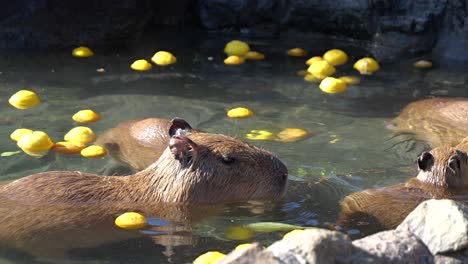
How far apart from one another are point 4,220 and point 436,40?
6677 millimetres

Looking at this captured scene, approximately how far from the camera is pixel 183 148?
22.3 feet

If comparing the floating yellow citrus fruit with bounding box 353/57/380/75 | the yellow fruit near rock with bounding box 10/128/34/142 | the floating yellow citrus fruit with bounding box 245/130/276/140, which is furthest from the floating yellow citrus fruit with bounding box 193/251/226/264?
the floating yellow citrus fruit with bounding box 353/57/380/75

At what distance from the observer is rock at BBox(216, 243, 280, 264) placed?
423cm

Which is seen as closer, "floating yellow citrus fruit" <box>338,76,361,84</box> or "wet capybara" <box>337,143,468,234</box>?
"wet capybara" <box>337,143,468,234</box>

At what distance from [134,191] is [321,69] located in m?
3.80

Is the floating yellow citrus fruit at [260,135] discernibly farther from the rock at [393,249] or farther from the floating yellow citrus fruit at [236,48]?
the rock at [393,249]

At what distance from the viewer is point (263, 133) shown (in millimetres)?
8547

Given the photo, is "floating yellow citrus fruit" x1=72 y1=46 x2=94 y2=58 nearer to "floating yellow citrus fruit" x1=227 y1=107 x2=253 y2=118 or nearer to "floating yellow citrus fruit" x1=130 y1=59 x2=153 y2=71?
"floating yellow citrus fruit" x1=130 y1=59 x2=153 y2=71

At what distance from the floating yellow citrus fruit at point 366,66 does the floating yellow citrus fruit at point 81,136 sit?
357 cm

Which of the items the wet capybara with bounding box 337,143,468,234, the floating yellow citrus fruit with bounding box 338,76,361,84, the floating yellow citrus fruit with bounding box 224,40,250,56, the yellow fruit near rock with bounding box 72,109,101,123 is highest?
the floating yellow citrus fruit with bounding box 224,40,250,56

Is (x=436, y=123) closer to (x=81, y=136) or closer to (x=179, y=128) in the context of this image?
(x=179, y=128)

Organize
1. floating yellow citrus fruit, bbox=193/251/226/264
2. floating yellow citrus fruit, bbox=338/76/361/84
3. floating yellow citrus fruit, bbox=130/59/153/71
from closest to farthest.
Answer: floating yellow citrus fruit, bbox=193/251/226/264 → floating yellow citrus fruit, bbox=338/76/361/84 → floating yellow citrus fruit, bbox=130/59/153/71

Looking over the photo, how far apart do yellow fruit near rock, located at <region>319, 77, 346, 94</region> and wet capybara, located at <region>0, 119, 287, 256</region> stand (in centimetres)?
262

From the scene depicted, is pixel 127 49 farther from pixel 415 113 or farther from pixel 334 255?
pixel 334 255
